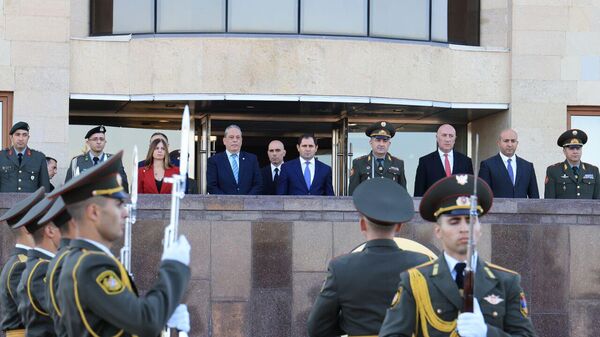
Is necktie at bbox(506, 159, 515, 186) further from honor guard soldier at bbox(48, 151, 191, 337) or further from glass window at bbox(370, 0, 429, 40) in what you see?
honor guard soldier at bbox(48, 151, 191, 337)

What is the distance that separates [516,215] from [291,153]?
898cm

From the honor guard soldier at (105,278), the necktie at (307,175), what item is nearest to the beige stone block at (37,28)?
the necktie at (307,175)

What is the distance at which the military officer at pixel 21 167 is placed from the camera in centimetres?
1520

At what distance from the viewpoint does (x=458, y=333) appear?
19.4ft

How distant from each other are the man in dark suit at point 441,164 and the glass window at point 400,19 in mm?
5653

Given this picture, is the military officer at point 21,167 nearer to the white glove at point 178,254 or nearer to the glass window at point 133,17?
the glass window at point 133,17

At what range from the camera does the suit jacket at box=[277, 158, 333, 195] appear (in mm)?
14562

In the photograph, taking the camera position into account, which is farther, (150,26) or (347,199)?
(150,26)

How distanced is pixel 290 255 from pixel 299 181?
5.40 feet

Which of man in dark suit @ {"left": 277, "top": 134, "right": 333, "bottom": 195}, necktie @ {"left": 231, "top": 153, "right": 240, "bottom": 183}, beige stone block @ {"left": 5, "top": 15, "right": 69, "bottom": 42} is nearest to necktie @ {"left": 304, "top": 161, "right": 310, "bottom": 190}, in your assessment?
man in dark suit @ {"left": 277, "top": 134, "right": 333, "bottom": 195}

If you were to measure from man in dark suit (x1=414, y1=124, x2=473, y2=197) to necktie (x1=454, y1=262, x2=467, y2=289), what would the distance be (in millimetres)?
8857

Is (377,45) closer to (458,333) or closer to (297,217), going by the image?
(297,217)

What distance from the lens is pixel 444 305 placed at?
605 centimetres

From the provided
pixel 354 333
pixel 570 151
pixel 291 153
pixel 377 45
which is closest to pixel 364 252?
pixel 354 333
